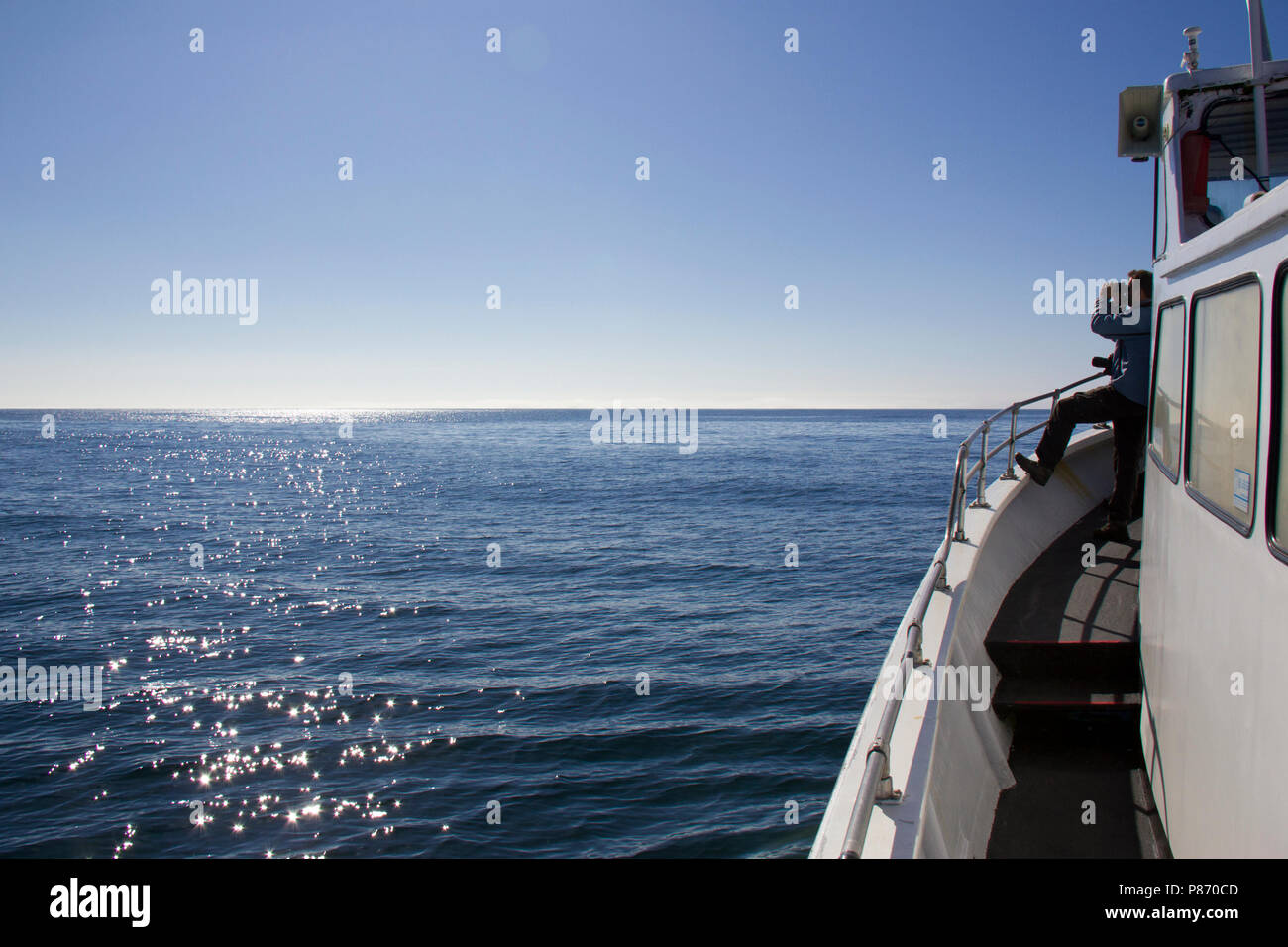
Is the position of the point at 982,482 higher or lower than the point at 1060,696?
higher

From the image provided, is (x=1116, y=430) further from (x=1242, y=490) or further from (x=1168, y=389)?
(x=1242, y=490)

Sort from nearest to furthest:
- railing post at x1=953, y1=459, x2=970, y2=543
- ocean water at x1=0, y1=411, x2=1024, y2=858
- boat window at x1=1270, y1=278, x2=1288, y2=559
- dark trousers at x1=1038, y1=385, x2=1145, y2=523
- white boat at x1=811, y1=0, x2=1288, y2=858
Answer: boat window at x1=1270, y1=278, x2=1288, y2=559
white boat at x1=811, y1=0, x2=1288, y2=858
railing post at x1=953, y1=459, x2=970, y2=543
dark trousers at x1=1038, y1=385, x2=1145, y2=523
ocean water at x1=0, y1=411, x2=1024, y2=858

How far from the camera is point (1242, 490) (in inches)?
112

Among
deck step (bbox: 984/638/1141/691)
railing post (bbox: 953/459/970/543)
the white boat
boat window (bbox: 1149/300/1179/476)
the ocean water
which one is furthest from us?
the ocean water

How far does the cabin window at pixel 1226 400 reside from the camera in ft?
9.17

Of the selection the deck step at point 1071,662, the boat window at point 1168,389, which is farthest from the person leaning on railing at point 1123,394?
the deck step at point 1071,662

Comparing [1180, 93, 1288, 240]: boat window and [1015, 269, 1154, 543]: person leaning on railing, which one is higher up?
[1180, 93, 1288, 240]: boat window

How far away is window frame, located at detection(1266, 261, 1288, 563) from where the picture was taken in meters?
2.48

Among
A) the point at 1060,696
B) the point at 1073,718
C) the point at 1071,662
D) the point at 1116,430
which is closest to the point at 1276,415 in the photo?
the point at 1073,718

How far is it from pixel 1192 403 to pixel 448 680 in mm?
12922

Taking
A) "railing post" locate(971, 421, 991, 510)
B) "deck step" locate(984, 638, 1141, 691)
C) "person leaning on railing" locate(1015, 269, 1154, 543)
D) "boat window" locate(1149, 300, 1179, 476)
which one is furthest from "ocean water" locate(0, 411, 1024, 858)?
"boat window" locate(1149, 300, 1179, 476)

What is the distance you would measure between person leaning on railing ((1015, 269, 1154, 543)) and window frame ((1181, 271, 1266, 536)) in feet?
10.2

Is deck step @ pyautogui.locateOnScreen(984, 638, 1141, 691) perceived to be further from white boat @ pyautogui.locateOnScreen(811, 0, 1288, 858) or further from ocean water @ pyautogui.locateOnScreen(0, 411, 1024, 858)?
ocean water @ pyautogui.locateOnScreen(0, 411, 1024, 858)
